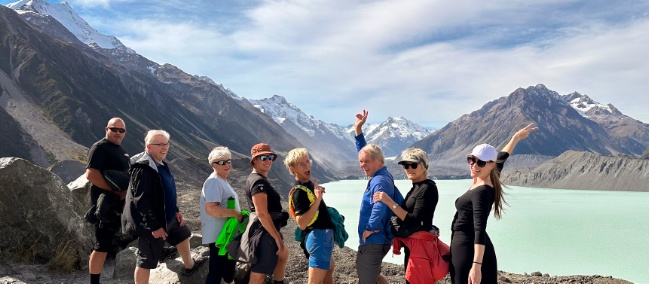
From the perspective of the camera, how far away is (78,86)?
111125 millimetres

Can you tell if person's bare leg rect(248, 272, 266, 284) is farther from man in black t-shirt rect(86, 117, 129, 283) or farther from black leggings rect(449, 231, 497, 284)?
man in black t-shirt rect(86, 117, 129, 283)

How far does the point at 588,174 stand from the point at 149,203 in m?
182

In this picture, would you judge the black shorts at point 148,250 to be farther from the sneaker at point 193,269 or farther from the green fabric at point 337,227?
the green fabric at point 337,227

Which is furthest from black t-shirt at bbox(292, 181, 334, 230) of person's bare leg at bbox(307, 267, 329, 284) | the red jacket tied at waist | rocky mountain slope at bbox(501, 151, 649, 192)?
rocky mountain slope at bbox(501, 151, 649, 192)

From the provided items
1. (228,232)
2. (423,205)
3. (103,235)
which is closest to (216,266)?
(228,232)

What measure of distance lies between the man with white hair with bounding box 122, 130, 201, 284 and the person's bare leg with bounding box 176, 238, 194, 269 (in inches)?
22.8

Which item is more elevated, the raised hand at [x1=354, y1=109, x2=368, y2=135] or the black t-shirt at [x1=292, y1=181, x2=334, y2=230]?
the raised hand at [x1=354, y1=109, x2=368, y2=135]

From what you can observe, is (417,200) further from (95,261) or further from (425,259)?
(95,261)

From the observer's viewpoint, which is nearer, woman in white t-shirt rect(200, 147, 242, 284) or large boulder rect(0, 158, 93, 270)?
woman in white t-shirt rect(200, 147, 242, 284)

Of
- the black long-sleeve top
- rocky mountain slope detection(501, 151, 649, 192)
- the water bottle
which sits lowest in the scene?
the water bottle

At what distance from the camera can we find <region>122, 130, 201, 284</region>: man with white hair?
571 cm

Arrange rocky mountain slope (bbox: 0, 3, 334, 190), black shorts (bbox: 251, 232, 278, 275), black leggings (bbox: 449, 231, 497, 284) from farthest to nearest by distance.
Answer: rocky mountain slope (bbox: 0, 3, 334, 190), black shorts (bbox: 251, 232, 278, 275), black leggings (bbox: 449, 231, 497, 284)

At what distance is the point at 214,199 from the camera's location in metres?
6.01

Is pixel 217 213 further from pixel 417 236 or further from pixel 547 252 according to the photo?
pixel 547 252
